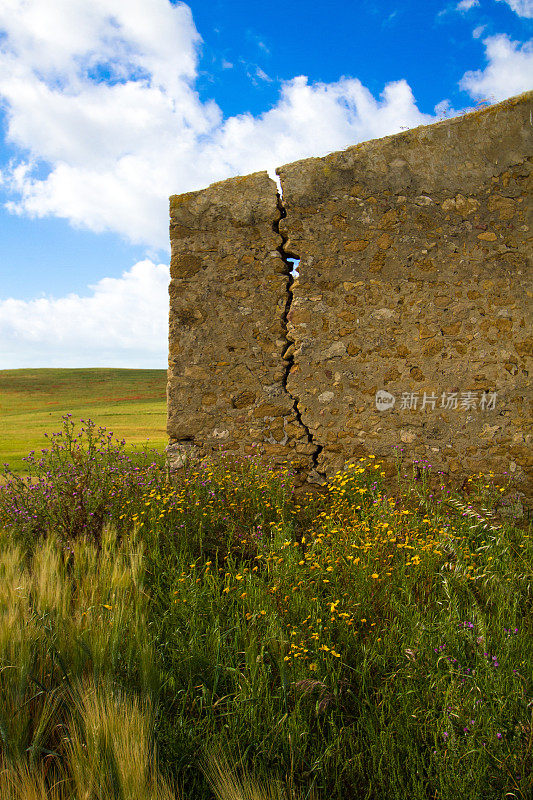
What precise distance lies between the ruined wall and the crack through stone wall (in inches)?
0.6

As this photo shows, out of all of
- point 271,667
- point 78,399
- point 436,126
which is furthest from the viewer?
point 78,399

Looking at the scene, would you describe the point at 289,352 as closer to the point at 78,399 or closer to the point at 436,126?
the point at 436,126

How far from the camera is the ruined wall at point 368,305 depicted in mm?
4832

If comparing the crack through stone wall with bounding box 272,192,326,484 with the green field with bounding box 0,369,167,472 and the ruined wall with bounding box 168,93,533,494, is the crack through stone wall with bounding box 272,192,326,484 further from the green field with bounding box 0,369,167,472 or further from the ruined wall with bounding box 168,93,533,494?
the green field with bounding box 0,369,167,472

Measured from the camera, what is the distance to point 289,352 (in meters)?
5.25

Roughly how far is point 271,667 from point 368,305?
3.63 meters

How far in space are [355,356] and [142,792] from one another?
4154mm

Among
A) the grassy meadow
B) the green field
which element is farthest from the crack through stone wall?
the green field

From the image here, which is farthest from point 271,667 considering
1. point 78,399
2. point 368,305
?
point 78,399

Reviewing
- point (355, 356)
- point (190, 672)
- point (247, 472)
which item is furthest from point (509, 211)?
point (190, 672)

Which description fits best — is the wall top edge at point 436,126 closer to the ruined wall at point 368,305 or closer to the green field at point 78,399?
the ruined wall at point 368,305

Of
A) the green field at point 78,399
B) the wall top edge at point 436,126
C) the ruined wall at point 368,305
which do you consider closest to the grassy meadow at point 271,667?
the ruined wall at point 368,305

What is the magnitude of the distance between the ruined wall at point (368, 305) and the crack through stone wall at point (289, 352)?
0.02 meters

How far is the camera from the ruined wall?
15.9 ft
